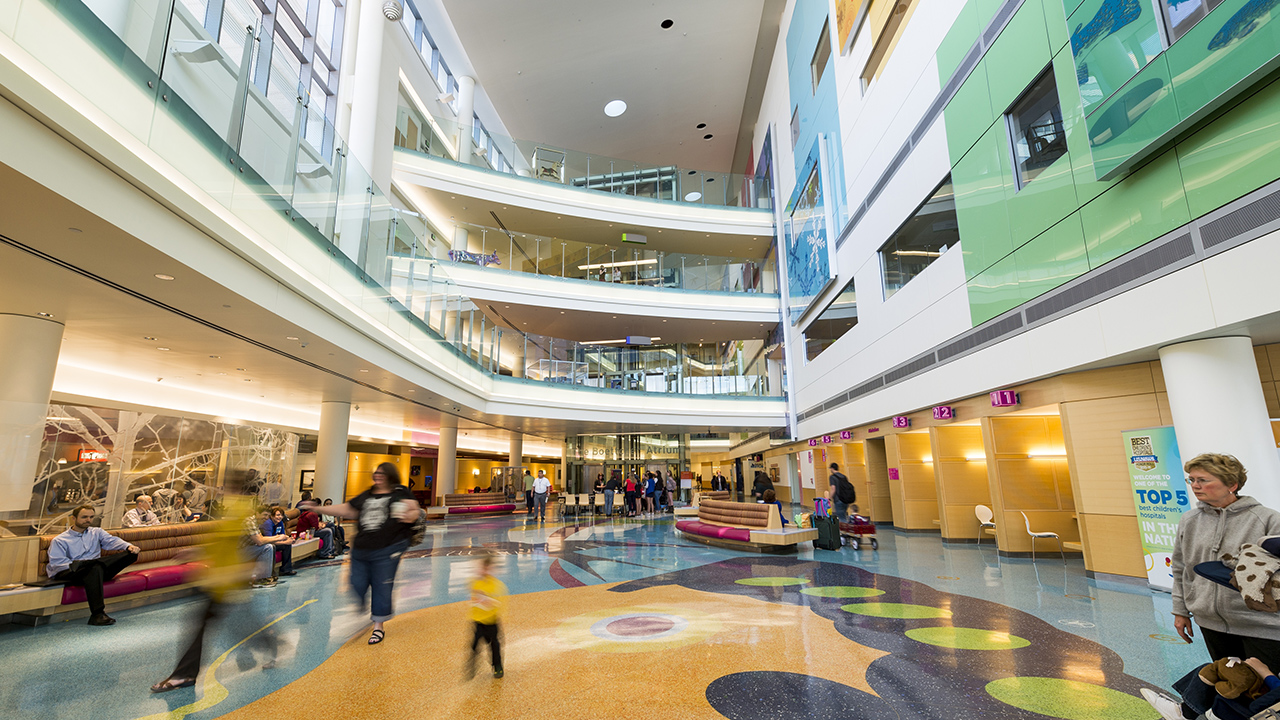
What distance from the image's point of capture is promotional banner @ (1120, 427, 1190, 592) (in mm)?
5977

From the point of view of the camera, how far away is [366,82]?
1758 centimetres

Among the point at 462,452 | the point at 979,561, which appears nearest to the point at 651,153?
the point at 462,452

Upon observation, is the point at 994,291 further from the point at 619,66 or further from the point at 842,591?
the point at 619,66

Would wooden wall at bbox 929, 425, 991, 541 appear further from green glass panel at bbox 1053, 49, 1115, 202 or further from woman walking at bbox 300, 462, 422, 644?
woman walking at bbox 300, 462, 422, 644

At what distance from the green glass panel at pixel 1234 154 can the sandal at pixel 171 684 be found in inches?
340

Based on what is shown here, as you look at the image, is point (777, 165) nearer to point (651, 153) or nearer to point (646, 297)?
point (646, 297)

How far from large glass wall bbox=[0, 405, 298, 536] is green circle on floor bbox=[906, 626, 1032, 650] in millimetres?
7061

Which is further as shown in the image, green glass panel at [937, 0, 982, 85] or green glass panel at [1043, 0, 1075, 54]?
green glass panel at [937, 0, 982, 85]

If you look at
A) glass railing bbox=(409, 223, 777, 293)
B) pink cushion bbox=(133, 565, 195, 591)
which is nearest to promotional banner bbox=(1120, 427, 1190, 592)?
pink cushion bbox=(133, 565, 195, 591)

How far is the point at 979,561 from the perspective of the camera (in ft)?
27.9

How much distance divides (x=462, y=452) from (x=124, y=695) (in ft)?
82.0

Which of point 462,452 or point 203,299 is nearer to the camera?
point 203,299

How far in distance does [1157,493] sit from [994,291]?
318 centimetres

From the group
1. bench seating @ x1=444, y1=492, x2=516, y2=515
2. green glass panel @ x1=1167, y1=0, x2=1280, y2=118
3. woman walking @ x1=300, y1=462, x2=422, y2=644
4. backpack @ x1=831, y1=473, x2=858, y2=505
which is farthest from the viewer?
bench seating @ x1=444, y1=492, x2=516, y2=515
